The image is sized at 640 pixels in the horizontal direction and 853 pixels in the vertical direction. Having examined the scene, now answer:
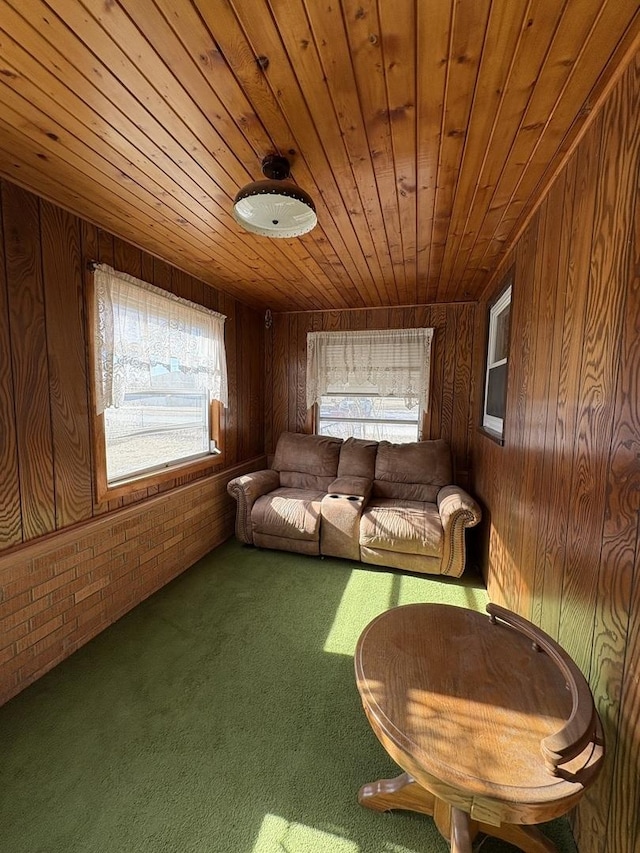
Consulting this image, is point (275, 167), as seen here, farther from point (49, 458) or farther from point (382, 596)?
point (382, 596)

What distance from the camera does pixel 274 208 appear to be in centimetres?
144

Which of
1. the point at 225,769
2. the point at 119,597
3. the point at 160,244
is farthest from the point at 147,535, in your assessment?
the point at 160,244

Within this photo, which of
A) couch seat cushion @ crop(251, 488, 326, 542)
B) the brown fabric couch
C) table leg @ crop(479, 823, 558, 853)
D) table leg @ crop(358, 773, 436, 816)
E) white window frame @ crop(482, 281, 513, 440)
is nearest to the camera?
table leg @ crop(479, 823, 558, 853)

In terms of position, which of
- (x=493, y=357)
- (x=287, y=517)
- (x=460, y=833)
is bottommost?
(x=460, y=833)

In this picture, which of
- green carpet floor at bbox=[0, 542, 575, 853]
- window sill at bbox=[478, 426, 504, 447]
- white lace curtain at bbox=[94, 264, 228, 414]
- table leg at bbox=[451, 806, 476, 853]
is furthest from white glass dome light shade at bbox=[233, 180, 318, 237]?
green carpet floor at bbox=[0, 542, 575, 853]

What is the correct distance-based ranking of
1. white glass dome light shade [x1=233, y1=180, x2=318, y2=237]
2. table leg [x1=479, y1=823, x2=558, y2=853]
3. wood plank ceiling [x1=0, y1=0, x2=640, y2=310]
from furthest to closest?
white glass dome light shade [x1=233, y1=180, x2=318, y2=237]
table leg [x1=479, y1=823, x2=558, y2=853]
wood plank ceiling [x1=0, y1=0, x2=640, y2=310]

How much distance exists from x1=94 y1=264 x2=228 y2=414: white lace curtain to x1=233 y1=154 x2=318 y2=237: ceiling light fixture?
3.66 feet

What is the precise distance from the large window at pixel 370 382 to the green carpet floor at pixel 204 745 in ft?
6.67

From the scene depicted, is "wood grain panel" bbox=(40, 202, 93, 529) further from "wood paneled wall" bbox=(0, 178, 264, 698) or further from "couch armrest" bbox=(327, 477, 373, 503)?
"couch armrest" bbox=(327, 477, 373, 503)

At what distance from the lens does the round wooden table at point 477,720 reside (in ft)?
2.50

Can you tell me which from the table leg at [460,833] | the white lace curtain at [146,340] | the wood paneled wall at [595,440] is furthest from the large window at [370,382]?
the table leg at [460,833]

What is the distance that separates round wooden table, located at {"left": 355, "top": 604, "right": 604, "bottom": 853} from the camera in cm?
76

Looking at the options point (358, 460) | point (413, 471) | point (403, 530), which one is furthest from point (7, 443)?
point (413, 471)

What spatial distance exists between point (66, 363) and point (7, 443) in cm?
50
